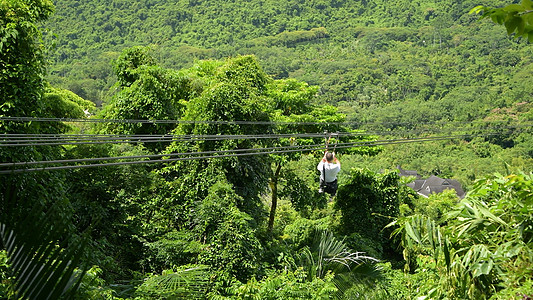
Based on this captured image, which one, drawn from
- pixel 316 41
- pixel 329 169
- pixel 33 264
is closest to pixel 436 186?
pixel 329 169

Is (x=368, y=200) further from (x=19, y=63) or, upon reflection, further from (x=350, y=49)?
(x=350, y=49)

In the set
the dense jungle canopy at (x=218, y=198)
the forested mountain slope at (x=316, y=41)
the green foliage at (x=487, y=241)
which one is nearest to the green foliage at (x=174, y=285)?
the dense jungle canopy at (x=218, y=198)

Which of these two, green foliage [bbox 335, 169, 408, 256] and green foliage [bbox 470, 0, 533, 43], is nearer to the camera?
green foliage [bbox 470, 0, 533, 43]

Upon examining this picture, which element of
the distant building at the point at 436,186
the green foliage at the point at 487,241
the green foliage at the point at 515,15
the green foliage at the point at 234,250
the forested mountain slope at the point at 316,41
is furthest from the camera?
the forested mountain slope at the point at 316,41

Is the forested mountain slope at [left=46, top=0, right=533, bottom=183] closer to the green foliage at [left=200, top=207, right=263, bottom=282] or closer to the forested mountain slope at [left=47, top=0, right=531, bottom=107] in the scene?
the forested mountain slope at [left=47, top=0, right=531, bottom=107]

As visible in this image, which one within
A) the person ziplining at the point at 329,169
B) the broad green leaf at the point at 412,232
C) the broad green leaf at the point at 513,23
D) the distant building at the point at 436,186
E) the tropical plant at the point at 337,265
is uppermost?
the broad green leaf at the point at 513,23

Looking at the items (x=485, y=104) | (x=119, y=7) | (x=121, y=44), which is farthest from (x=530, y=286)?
(x=119, y=7)

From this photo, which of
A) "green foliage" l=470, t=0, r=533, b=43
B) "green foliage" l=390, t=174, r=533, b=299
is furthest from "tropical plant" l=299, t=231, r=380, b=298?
"green foliage" l=470, t=0, r=533, b=43

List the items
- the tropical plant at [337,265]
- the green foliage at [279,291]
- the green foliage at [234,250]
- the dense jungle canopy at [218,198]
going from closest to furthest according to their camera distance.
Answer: the dense jungle canopy at [218,198], the green foliage at [279,291], the green foliage at [234,250], the tropical plant at [337,265]

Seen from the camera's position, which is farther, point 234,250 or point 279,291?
point 234,250

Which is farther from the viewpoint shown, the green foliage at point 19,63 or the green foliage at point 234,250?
the green foliage at point 234,250

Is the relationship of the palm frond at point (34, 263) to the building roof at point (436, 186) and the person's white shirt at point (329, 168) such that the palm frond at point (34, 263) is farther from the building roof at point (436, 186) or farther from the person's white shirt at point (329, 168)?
the building roof at point (436, 186)
